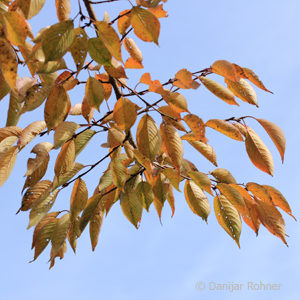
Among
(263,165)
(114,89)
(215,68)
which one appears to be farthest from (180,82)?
(263,165)

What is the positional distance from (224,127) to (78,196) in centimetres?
48

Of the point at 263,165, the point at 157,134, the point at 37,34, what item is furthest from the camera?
the point at 263,165

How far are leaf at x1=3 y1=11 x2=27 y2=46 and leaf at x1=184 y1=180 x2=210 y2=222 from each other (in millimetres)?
622

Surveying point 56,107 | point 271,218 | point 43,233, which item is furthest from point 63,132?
point 271,218

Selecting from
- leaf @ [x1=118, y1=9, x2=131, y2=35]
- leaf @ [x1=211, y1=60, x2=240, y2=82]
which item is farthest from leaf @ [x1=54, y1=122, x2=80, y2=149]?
leaf @ [x1=211, y1=60, x2=240, y2=82]

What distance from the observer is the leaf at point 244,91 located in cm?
113

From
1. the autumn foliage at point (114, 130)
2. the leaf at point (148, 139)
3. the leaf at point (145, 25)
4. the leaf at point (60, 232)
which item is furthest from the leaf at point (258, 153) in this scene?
the leaf at point (60, 232)

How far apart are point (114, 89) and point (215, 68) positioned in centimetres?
30

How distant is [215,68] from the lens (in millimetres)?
1074

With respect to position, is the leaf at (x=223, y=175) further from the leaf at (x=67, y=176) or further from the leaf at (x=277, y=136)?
the leaf at (x=67, y=176)

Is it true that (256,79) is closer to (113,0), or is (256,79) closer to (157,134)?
(157,134)

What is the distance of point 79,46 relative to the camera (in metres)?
0.92

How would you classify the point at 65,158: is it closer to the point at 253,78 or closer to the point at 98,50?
the point at 98,50

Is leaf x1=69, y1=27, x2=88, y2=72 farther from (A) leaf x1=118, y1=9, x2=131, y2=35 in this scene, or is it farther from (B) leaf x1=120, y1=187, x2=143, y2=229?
(B) leaf x1=120, y1=187, x2=143, y2=229
